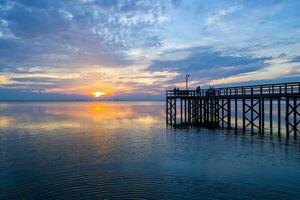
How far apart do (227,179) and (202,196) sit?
303cm

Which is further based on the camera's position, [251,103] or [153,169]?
[251,103]

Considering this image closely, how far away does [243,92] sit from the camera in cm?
3619

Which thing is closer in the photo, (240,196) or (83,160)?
(240,196)

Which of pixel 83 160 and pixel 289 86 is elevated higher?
pixel 289 86

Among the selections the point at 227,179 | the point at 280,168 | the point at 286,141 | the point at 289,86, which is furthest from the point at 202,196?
the point at 289,86

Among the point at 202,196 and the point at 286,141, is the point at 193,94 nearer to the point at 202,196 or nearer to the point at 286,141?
the point at 286,141

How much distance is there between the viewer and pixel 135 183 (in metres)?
15.7

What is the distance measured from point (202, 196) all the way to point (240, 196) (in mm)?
1674

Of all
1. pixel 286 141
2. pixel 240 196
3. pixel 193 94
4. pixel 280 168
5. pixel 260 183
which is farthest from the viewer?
pixel 193 94

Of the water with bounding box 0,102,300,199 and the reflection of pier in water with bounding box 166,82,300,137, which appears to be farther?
the reflection of pier in water with bounding box 166,82,300,137

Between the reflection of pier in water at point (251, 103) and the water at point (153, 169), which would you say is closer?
the water at point (153, 169)

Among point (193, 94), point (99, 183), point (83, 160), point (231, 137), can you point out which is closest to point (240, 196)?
point (99, 183)

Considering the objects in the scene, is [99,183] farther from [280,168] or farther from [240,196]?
[280,168]

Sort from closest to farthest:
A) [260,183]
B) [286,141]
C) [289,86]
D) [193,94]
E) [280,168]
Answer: [260,183]
[280,168]
[286,141]
[289,86]
[193,94]
